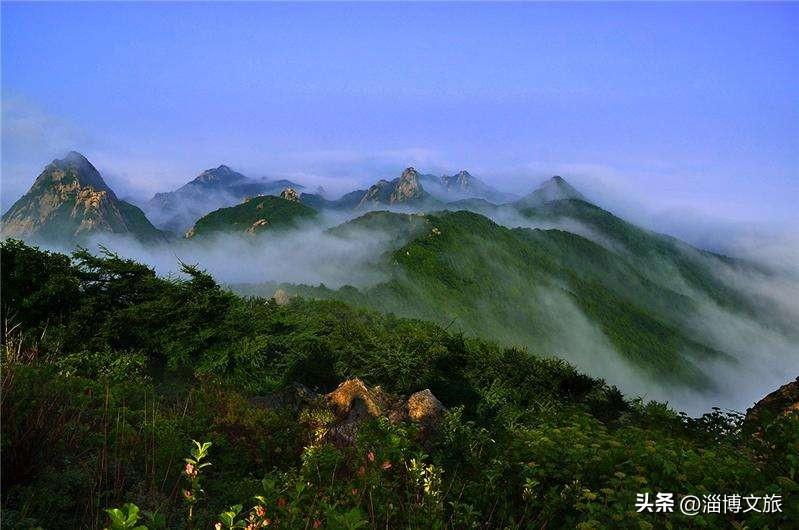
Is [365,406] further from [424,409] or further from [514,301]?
[514,301]

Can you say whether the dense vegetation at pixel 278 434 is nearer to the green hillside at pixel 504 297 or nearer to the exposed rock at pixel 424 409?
the exposed rock at pixel 424 409

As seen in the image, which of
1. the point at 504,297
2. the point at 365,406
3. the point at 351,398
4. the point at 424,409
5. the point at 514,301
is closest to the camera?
the point at 424,409

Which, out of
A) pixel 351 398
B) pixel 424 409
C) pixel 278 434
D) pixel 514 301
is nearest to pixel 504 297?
pixel 514 301

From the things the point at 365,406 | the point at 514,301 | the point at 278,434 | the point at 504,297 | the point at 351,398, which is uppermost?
the point at 278,434

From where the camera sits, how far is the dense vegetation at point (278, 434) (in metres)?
5.04

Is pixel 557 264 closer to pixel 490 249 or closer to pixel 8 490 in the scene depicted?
pixel 490 249

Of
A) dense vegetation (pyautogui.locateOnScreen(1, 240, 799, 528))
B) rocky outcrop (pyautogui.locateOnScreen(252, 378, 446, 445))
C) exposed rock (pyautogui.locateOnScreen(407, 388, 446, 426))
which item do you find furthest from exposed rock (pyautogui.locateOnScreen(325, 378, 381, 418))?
dense vegetation (pyautogui.locateOnScreen(1, 240, 799, 528))

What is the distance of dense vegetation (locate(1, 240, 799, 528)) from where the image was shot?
5035mm

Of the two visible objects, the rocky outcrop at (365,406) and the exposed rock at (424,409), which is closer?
the rocky outcrop at (365,406)

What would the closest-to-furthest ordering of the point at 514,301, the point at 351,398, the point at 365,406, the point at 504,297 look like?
the point at 365,406, the point at 351,398, the point at 514,301, the point at 504,297

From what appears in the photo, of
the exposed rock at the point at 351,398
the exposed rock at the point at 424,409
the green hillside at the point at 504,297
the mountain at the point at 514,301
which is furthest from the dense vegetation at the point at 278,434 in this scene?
the mountain at the point at 514,301

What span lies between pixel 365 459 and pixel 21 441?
308cm

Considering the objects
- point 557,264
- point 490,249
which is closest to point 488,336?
point 490,249

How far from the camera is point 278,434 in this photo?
31.8ft
